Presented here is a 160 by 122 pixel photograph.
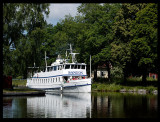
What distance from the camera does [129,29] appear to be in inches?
2311

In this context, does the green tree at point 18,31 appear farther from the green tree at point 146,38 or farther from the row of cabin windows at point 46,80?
the green tree at point 146,38

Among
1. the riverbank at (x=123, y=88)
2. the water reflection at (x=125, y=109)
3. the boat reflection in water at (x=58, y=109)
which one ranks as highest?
the riverbank at (x=123, y=88)

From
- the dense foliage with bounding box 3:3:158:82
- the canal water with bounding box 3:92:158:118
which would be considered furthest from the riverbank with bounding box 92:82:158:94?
the canal water with bounding box 3:92:158:118

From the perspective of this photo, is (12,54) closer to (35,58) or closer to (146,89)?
(35,58)

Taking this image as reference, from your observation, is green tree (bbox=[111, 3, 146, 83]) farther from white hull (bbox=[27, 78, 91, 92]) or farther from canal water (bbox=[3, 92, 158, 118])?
canal water (bbox=[3, 92, 158, 118])

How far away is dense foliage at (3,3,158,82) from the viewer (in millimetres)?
42406

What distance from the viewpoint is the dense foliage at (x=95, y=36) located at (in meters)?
42.4

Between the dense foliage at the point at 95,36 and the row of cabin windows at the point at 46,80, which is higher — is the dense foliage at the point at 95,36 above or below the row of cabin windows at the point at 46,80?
above

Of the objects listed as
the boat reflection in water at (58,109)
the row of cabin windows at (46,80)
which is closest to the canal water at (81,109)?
the boat reflection in water at (58,109)

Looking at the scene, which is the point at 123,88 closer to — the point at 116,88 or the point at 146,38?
the point at 116,88

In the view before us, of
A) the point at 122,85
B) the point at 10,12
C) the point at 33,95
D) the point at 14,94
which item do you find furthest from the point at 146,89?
the point at 10,12

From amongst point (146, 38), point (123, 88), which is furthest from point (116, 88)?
point (146, 38)

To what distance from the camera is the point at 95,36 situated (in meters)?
67.2

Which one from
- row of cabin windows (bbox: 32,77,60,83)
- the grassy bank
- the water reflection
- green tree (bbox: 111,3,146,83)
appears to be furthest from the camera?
row of cabin windows (bbox: 32,77,60,83)
